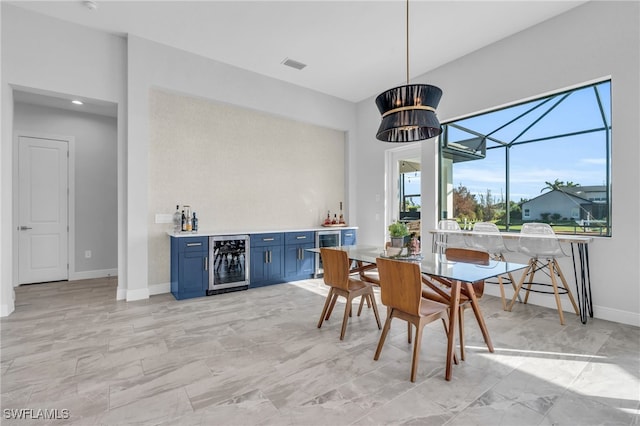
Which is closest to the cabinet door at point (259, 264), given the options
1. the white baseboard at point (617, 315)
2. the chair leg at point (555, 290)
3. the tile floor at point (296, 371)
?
the tile floor at point (296, 371)

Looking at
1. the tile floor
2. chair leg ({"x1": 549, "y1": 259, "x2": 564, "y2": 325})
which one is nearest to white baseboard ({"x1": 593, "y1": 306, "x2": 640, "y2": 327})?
the tile floor

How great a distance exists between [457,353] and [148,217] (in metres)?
4.13

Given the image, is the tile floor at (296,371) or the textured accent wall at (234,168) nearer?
the tile floor at (296,371)

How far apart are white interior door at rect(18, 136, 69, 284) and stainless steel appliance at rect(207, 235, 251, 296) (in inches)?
116

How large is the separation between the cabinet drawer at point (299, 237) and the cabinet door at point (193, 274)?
4.52 feet

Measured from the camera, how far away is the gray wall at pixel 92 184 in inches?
206

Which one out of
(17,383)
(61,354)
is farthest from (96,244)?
(17,383)

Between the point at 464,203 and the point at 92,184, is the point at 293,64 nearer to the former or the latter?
the point at 464,203

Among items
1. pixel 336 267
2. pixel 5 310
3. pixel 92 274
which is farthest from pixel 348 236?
pixel 5 310

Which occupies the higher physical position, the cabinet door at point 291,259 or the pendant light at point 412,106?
the pendant light at point 412,106

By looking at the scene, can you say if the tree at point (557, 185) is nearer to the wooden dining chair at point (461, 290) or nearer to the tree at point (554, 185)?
the tree at point (554, 185)

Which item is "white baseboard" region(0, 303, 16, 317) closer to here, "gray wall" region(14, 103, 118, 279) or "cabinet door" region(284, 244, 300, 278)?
"gray wall" region(14, 103, 118, 279)

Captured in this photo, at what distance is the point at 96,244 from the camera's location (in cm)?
548

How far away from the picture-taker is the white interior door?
192 inches
